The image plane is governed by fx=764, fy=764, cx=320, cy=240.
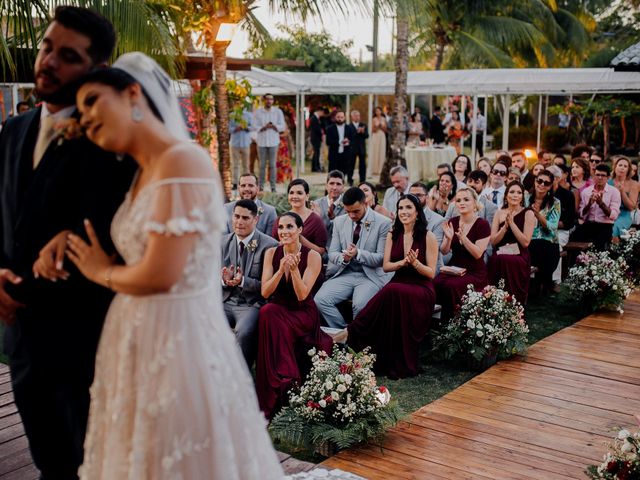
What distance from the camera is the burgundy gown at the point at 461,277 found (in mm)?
6918

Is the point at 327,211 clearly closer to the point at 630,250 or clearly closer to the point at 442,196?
Answer: the point at 442,196

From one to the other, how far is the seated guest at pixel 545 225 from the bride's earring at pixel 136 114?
6.56 meters

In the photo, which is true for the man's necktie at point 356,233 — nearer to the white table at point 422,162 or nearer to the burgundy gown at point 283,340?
the burgundy gown at point 283,340

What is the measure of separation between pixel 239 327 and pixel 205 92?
748cm

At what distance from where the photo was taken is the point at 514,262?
25.4 feet

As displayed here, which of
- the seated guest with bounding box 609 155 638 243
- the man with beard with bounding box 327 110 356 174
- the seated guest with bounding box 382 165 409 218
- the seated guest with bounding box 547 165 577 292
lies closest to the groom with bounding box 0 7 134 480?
the seated guest with bounding box 382 165 409 218

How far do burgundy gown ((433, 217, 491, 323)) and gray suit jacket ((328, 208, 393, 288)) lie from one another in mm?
508

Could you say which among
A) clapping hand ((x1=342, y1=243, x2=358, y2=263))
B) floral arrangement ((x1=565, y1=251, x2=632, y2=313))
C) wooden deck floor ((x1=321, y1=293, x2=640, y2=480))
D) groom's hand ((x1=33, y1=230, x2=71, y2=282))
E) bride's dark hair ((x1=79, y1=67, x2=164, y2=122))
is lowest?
wooden deck floor ((x1=321, y1=293, x2=640, y2=480))

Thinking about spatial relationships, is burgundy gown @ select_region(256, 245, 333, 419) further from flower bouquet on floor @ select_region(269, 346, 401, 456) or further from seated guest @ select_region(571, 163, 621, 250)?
seated guest @ select_region(571, 163, 621, 250)

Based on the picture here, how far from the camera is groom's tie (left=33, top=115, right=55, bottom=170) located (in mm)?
2416

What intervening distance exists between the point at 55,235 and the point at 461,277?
5.16 meters

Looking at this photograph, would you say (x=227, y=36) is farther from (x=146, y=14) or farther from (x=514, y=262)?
(x=514, y=262)

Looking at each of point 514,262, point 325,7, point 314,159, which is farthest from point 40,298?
point 314,159

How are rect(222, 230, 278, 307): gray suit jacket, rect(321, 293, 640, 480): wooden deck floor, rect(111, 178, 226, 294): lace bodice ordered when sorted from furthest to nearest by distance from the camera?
rect(222, 230, 278, 307): gray suit jacket
rect(321, 293, 640, 480): wooden deck floor
rect(111, 178, 226, 294): lace bodice
